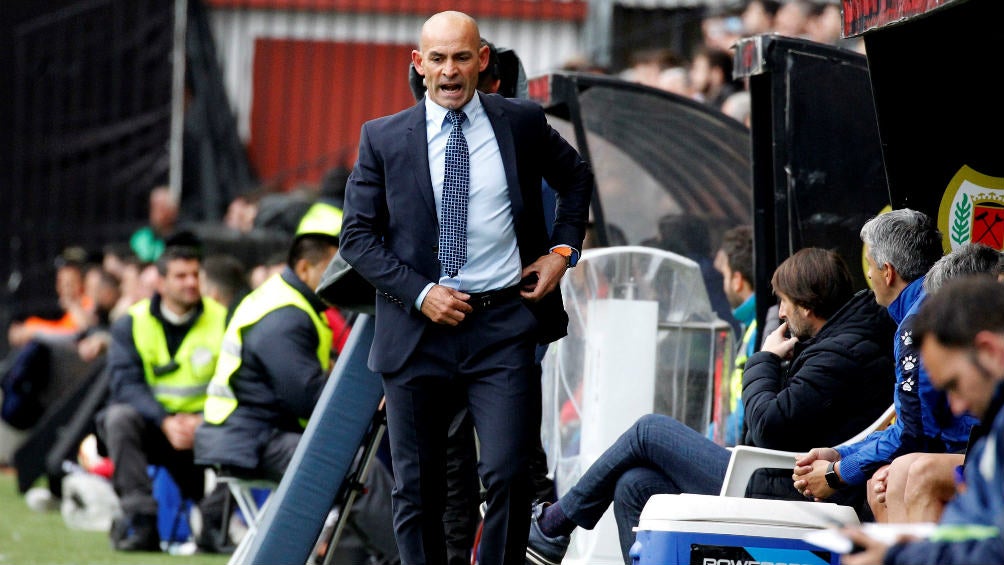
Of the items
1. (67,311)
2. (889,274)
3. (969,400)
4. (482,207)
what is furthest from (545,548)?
(67,311)

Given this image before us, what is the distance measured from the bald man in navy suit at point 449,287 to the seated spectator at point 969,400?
177cm

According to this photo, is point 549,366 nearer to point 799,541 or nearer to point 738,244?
point 738,244

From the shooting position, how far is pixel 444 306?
4910mm

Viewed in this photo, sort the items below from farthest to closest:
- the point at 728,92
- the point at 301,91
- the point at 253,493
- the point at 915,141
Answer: the point at 301,91, the point at 728,92, the point at 253,493, the point at 915,141

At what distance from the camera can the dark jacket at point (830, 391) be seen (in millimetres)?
5242

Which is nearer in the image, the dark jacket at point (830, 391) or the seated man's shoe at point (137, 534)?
the dark jacket at point (830, 391)

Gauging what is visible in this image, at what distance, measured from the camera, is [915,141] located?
5547 mm

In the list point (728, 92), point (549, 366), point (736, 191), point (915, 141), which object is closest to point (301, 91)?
point (728, 92)

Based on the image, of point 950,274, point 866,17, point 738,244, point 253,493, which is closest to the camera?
point 950,274

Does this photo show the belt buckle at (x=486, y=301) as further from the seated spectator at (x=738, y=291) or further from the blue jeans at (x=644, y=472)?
the seated spectator at (x=738, y=291)

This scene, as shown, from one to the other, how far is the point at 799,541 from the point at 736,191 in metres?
3.95

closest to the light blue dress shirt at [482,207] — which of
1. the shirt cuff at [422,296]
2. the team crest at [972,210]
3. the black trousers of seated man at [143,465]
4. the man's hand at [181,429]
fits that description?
the shirt cuff at [422,296]

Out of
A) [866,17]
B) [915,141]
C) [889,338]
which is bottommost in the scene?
[889,338]

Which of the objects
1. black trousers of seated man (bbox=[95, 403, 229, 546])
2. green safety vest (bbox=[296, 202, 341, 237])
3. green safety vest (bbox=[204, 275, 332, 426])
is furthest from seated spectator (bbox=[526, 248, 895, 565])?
black trousers of seated man (bbox=[95, 403, 229, 546])
